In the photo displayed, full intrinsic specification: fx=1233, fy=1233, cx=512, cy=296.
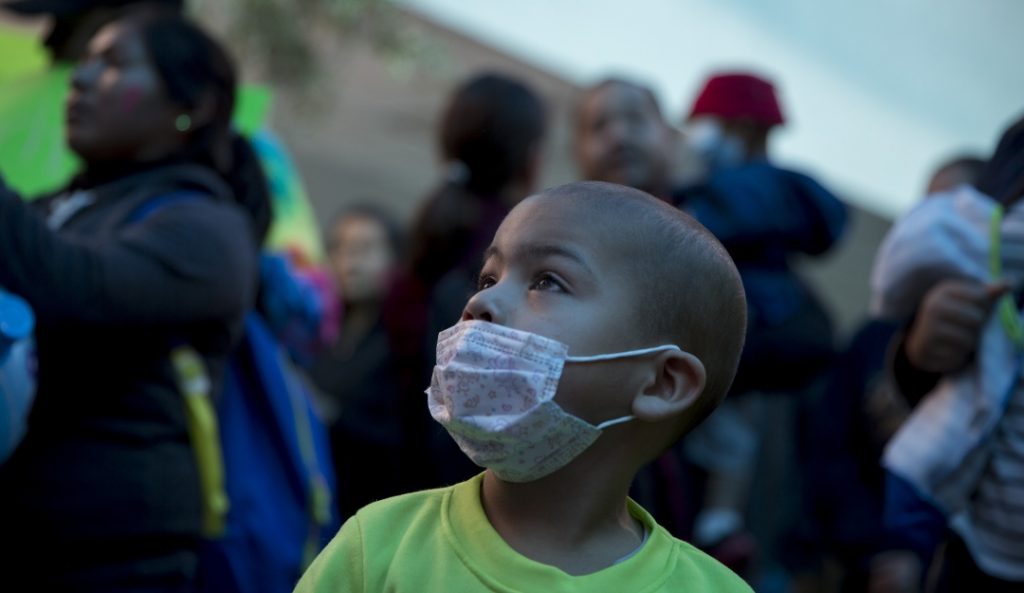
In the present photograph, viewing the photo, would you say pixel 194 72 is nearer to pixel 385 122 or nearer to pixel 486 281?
pixel 486 281

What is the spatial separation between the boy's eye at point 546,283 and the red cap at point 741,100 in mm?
2327

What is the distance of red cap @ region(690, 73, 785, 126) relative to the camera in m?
3.85

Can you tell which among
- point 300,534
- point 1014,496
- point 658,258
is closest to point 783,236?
point 1014,496

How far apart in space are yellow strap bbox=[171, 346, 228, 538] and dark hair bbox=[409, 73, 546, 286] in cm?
108

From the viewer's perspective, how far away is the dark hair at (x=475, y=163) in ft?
12.1

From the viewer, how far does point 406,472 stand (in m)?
4.17

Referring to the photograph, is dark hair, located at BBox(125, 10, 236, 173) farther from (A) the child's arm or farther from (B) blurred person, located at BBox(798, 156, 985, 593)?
(B) blurred person, located at BBox(798, 156, 985, 593)

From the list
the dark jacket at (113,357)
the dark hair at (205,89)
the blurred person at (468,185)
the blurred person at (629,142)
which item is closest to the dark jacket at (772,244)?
the blurred person at (629,142)

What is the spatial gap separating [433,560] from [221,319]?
1333mm

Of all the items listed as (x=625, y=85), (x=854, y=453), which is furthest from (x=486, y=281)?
(x=854, y=453)

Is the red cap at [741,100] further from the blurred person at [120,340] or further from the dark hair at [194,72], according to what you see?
the blurred person at [120,340]

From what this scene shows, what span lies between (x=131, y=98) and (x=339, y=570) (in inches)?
69.0

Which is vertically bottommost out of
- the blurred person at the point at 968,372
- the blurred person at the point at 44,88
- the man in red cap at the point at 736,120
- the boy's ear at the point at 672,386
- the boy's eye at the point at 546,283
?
the blurred person at the point at 44,88

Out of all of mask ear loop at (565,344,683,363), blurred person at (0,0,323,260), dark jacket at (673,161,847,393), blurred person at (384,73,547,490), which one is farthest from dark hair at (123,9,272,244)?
mask ear loop at (565,344,683,363)
